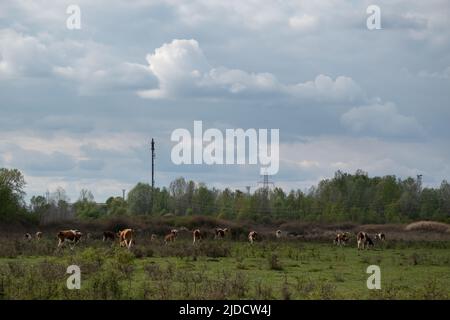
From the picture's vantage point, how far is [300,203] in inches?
4469

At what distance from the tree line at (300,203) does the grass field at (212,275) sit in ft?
171

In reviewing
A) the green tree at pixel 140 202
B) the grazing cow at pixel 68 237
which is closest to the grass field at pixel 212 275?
the grazing cow at pixel 68 237

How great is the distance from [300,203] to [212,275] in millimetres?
90142

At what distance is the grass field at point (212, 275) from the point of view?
58.7 feet

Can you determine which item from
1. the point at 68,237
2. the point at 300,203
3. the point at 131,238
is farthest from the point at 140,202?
the point at 131,238

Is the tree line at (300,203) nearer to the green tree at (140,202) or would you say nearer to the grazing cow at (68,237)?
the green tree at (140,202)

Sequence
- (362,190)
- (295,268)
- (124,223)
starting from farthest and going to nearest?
(362,190), (124,223), (295,268)

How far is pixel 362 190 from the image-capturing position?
372 feet

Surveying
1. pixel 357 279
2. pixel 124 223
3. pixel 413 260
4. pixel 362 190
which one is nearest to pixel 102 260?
pixel 357 279

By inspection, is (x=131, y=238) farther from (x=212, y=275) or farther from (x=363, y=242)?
(x=212, y=275)

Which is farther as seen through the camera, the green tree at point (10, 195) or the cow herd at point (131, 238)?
the green tree at point (10, 195)
